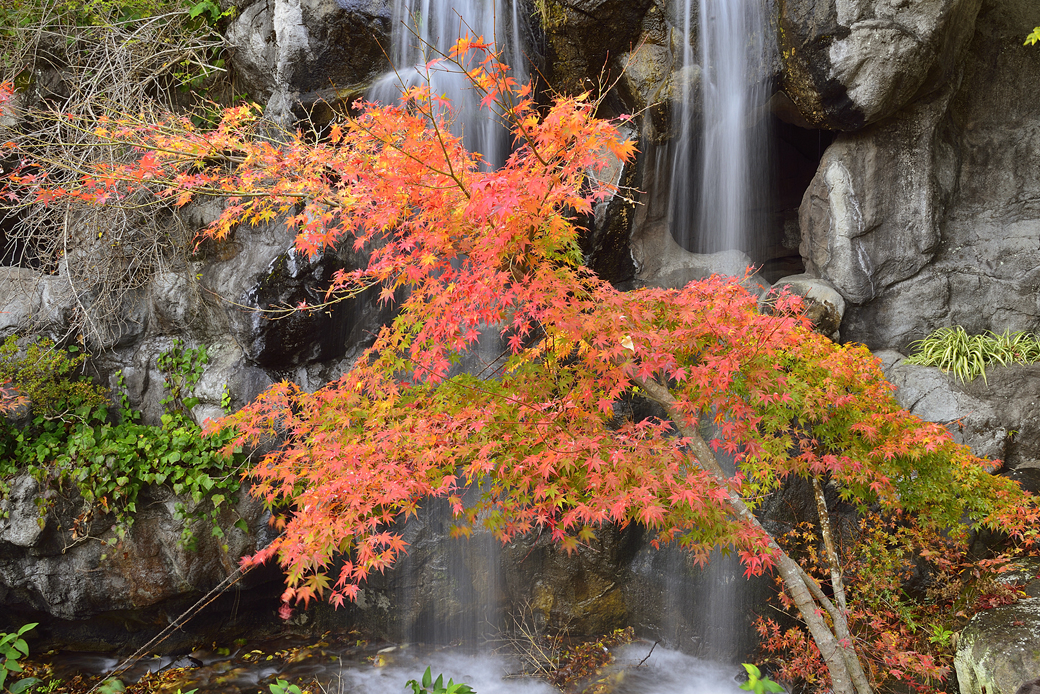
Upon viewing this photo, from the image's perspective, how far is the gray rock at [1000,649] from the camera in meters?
4.05

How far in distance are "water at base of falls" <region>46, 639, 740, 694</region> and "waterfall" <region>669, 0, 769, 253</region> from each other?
530 cm

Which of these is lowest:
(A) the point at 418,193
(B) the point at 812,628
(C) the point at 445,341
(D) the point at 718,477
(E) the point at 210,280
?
(B) the point at 812,628

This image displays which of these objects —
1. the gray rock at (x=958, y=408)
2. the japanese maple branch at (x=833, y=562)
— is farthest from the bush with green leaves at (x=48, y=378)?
the gray rock at (x=958, y=408)

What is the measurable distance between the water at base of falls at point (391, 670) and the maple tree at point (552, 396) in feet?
6.26

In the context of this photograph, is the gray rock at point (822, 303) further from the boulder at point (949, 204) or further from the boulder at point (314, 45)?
the boulder at point (314, 45)

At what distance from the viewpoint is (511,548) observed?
656cm

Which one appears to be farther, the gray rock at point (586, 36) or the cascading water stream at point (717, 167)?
the gray rock at point (586, 36)

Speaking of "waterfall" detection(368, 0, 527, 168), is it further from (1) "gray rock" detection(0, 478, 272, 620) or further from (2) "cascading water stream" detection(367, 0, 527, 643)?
(1) "gray rock" detection(0, 478, 272, 620)

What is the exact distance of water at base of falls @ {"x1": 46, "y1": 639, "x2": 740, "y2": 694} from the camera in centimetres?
583

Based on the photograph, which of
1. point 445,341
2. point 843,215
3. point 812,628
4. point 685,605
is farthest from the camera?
point 843,215

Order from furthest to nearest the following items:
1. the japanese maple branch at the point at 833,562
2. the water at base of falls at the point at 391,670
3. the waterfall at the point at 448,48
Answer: the waterfall at the point at 448,48 → the water at base of falls at the point at 391,670 → the japanese maple branch at the point at 833,562

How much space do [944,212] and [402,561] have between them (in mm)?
8030

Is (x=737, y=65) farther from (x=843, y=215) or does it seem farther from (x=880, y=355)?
(x=880, y=355)

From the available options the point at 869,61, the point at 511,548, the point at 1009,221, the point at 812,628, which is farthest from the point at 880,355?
the point at 511,548
